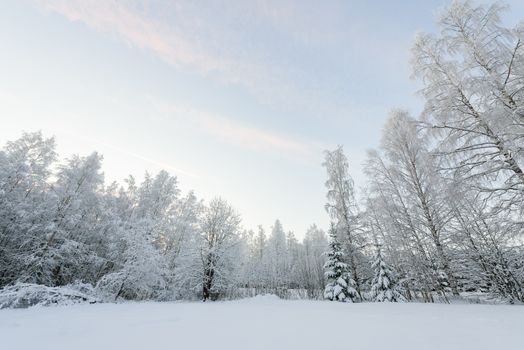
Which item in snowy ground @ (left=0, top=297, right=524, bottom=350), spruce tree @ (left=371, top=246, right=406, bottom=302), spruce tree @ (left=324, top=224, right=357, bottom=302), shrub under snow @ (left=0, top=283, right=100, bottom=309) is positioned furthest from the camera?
spruce tree @ (left=324, top=224, right=357, bottom=302)

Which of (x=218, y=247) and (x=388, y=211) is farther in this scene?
(x=218, y=247)

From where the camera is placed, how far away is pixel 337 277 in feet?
46.4

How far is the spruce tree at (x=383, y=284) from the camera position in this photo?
41.5ft

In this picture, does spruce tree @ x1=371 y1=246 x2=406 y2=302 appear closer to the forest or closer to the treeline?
the forest

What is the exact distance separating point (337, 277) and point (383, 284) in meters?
2.61

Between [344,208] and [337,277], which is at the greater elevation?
[344,208]

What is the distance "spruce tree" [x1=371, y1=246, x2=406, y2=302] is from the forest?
8cm

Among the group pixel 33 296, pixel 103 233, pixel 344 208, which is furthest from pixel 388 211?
pixel 103 233

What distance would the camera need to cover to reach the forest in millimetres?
6203

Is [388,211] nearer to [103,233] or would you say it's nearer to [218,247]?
[218,247]

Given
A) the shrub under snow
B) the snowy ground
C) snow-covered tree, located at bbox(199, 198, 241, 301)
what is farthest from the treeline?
the snowy ground

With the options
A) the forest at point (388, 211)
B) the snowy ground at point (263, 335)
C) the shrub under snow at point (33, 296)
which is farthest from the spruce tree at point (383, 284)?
the shrub under snow at point (33, 296)

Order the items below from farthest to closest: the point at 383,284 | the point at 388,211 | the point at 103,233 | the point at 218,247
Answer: the point at 103,233 → the point at 218,247 → the point at 383,284 → the point at 388,211

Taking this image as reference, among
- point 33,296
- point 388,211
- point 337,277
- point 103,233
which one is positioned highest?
point 103,233
